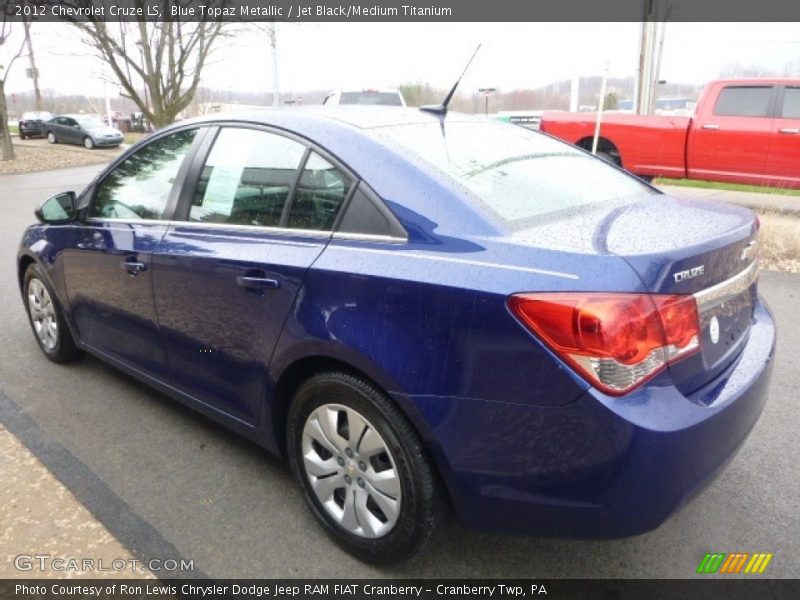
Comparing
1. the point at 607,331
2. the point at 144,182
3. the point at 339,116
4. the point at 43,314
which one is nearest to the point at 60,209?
the point at 144,182

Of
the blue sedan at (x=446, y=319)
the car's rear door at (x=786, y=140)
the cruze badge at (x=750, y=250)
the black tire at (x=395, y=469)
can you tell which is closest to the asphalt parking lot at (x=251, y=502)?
the black tire at (x=395, y=469)

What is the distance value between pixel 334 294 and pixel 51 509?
5.11ft

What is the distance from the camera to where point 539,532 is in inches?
77.2

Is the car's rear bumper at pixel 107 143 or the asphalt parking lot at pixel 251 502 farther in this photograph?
the car's rear bumper at pixel 107 143

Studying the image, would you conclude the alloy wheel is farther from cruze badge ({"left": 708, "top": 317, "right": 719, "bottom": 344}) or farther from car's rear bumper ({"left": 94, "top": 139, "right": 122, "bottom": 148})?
car's rear bumper ({"left": 94, "top": 139, "right": 122, "bottom": 148})

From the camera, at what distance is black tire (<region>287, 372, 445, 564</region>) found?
2.08 meters

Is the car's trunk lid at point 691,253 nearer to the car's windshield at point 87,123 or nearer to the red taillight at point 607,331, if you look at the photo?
the red taillight at point 607,331

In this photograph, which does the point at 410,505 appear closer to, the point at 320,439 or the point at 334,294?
the point at 320,439

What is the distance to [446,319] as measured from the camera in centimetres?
193

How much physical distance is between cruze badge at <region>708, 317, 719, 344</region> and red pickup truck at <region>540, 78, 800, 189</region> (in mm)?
8857

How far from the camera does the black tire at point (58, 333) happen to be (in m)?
4.00

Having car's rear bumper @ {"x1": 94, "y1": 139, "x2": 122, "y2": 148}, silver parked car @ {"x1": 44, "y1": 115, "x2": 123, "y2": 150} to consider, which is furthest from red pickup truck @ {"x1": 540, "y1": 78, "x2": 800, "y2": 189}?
silver parked car @ {"x1": 44, "y1": 115, "x2": 123, "y2": 150}

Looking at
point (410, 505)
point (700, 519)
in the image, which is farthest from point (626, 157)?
point (410, 505)

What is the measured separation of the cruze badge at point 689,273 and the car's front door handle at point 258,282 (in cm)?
136
